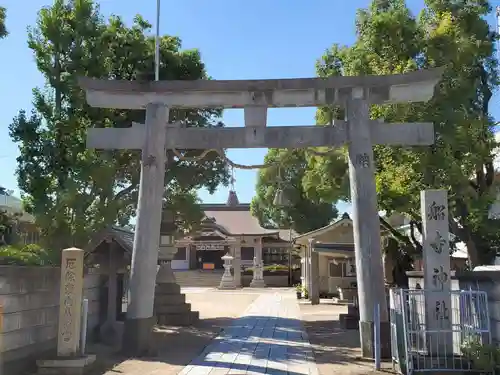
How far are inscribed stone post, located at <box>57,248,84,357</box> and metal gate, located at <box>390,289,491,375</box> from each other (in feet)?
18.0

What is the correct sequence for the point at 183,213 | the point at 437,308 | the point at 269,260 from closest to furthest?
the point at 437,308 < the point at 183,213 < the point at 269,260

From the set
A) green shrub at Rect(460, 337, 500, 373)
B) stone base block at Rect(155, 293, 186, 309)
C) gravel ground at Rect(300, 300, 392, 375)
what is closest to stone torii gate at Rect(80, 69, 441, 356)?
gravel ground at Rect(300, 300, 392, 375)

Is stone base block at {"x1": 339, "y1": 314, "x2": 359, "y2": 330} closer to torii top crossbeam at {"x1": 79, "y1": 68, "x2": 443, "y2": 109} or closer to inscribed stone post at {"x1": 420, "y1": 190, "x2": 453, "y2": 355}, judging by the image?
inscribed stone post at {"x1": 420, "y1": 190, "x2": 453, "y2": 355}

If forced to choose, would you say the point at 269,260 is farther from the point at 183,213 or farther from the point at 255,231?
the point at 183,213

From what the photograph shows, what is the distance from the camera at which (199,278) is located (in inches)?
1734

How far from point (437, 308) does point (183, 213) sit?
10112 millimetres

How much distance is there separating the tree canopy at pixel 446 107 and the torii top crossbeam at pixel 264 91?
2.21 m

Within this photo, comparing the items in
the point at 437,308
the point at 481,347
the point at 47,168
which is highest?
the point at 47,168

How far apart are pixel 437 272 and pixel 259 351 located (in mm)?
4247

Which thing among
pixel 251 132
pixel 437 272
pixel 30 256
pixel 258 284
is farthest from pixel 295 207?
pixel 437 272

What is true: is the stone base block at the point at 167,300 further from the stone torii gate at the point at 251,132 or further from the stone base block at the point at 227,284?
the stone base block at the point at 227,284

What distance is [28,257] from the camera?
10.8 metres

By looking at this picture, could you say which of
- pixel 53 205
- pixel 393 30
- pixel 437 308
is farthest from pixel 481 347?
pixel 53 205

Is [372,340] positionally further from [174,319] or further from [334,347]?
[174,319]
